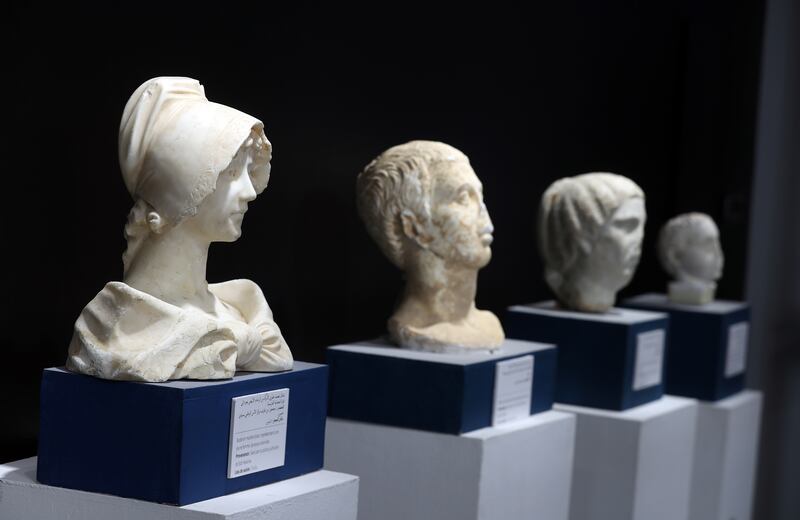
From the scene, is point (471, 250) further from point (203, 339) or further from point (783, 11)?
A: point (783, 11)

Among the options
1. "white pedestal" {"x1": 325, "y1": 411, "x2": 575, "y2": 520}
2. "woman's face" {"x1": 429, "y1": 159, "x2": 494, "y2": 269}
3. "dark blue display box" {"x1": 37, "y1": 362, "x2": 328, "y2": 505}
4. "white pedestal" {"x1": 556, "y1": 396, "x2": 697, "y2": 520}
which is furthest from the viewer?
"white pedestal" {"x1": 556, "y1": 396, "x2": 697, "y2": 520}

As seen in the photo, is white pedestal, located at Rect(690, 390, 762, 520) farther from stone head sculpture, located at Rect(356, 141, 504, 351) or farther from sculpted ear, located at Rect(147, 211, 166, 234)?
sculpted ear, located at Rect(147, 211, 166, 234)

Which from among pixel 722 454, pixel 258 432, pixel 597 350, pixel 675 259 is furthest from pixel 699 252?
pixel 258 432

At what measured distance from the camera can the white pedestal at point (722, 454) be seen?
19.7 ft

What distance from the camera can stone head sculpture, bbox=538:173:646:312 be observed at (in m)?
5.09

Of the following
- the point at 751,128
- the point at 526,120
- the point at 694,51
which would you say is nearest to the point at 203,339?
the point at 526,120

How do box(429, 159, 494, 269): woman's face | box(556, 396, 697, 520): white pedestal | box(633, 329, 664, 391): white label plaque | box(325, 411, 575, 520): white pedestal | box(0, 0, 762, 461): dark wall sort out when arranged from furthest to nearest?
box(633, 329, 664, 391): white label plaque → box(556, 396, 697, 520): white pedestal → box(429, 159, 494, 269): woman's face → box(325, 411, 575, 520): white pedestal → box(0, 0, 762, 461): dark wall

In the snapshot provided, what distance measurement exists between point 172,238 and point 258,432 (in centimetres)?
54

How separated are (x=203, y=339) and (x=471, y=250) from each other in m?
1.39

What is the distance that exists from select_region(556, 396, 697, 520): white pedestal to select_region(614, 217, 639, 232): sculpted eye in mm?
747

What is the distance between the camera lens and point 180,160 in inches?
117

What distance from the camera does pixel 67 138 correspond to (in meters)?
3.65

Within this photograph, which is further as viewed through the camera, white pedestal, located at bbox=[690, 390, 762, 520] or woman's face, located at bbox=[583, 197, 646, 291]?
white pedestal, located at bbox=[690, 390, 762, 520]

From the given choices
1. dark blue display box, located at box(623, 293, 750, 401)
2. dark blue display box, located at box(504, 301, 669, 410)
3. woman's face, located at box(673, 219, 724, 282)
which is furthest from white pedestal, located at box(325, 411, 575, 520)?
woman's face, located at box(673, 219, 724, 282)
